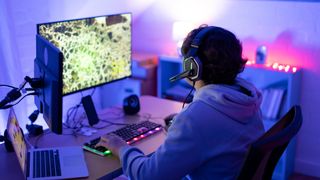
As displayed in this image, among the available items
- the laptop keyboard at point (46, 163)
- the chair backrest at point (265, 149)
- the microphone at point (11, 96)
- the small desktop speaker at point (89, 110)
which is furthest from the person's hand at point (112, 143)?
the chair backrest at point (265, 149)

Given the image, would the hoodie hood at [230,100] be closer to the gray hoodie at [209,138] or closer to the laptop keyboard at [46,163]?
the gray hoodie at [209,138]

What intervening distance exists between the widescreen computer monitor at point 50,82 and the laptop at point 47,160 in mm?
133

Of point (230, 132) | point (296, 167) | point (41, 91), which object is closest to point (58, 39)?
point (41, 91)

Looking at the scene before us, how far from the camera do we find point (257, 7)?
3158 mm

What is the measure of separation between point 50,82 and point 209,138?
0.68 meters

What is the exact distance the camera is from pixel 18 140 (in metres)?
1.67

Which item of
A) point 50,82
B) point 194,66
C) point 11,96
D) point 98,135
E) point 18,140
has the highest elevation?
point 194,66

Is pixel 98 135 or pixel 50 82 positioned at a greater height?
pixel 50 82

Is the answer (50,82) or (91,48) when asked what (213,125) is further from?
(91,48)

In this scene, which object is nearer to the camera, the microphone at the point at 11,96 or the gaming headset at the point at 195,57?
the gaming headset at the point at 195,57

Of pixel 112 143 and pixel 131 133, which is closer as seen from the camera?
pixel 112 143

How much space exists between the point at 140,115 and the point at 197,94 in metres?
0.89

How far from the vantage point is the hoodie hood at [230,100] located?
1.37 metres

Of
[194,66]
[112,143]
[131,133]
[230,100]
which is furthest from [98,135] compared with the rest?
[230,100]
